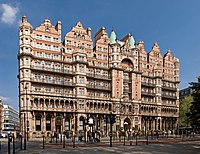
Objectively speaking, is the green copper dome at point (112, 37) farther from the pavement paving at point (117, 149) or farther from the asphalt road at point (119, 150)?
the asphalt road at point (119, 150)

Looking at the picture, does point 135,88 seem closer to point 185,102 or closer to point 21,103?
point 185,102

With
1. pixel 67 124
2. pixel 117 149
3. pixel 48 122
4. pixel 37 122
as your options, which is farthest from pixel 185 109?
pixel 117 149

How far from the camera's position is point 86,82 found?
208 feet

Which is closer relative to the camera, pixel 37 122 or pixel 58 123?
pixel 37 122

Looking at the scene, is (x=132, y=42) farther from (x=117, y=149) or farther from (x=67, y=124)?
(x=117, y=149)

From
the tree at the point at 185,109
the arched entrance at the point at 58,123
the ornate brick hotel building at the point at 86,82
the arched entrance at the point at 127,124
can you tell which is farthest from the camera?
the tree at the point at 185,109

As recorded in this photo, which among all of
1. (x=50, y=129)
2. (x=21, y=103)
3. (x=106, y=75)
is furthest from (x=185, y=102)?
(x=21, y=103)

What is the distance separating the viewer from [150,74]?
78.5 metres

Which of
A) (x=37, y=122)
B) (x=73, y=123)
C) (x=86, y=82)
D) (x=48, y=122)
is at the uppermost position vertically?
(x=86, y=82)

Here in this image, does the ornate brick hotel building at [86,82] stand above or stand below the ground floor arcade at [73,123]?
above

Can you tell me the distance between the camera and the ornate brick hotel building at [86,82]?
2201 inches


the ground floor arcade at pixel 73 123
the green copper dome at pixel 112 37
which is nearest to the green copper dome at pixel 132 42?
the green copper dome at pixel 112 37

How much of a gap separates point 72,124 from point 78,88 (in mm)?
10206

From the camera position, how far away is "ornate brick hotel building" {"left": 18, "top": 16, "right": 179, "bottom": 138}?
55906 mm
